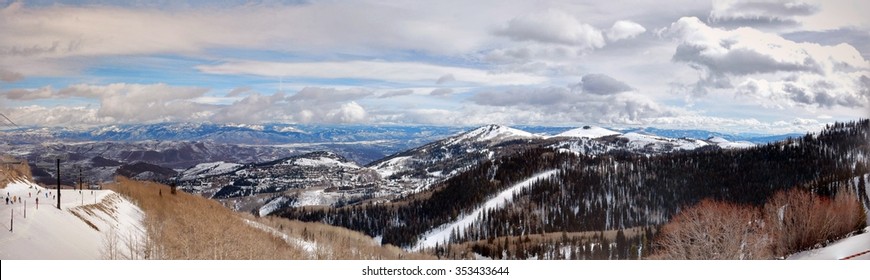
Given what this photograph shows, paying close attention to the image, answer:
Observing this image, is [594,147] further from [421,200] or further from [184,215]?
[184,215]

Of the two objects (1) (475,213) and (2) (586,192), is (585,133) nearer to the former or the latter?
(2) (586,192)

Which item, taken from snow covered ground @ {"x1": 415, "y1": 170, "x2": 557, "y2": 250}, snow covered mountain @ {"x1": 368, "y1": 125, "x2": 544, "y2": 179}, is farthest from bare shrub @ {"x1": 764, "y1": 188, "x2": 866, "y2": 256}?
snow covered mountain @ {"x1": 368, "y1": 125, "x2": 544, "y2": 179}

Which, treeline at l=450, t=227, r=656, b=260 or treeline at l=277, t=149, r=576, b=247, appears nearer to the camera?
treeline at l=450, t=227, r=656, b=260

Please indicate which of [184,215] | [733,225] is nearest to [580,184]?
[733,225]

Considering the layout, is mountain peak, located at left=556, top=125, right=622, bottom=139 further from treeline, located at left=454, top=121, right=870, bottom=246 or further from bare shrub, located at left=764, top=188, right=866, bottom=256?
bare shrub, located at left=764, top=188, right=866, bottom=256

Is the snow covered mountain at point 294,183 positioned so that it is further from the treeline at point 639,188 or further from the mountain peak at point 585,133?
the mountain peak at point 585,133

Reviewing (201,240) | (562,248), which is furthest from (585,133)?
(201,240)

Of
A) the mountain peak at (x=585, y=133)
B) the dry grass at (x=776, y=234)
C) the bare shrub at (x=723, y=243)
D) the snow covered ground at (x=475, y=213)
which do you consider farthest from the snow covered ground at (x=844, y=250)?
the mountain peak at (x=585, y=133)
